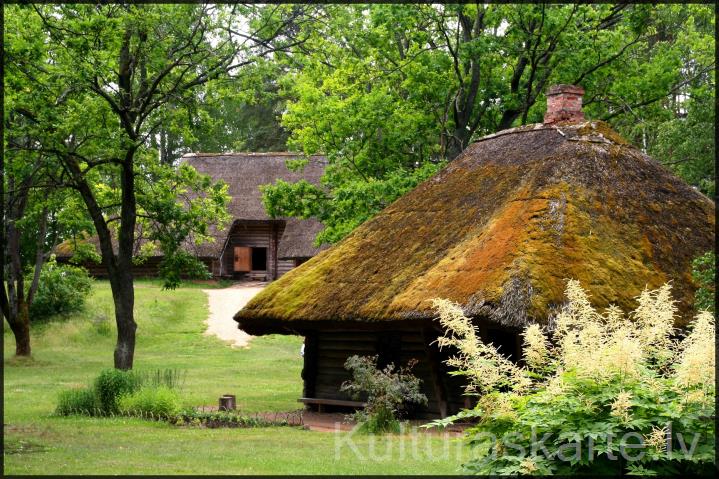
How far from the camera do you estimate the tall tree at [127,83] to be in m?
18.2

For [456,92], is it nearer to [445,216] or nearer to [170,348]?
[445,216]

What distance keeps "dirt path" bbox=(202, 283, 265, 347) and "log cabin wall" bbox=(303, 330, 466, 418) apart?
11809 mm

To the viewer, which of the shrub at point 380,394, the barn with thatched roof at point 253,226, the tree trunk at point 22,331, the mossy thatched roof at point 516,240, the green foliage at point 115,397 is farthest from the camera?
the barn with thatched roof at point 253,226

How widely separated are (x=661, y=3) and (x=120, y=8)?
13032 mm

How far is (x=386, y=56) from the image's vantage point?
88.5 feet

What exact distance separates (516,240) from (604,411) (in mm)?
9001

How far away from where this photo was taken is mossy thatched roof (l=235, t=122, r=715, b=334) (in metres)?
15.7

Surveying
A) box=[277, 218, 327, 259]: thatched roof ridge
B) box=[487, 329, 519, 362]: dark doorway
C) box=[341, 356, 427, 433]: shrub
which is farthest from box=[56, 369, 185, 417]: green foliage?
box=[277, 218, 327, 259]: thatched roof ridge

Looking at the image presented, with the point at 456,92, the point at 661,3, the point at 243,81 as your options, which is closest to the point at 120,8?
the point at 243,81

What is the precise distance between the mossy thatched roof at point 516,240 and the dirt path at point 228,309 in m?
13.3

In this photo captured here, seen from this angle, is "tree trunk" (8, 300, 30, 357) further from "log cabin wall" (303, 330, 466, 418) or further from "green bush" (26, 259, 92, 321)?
"log cabin wall" (303, 330, 466, 418)

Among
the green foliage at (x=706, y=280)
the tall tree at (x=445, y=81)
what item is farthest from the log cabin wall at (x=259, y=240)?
the green foliage at (x=706, y=280)

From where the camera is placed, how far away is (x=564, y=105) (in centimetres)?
2031

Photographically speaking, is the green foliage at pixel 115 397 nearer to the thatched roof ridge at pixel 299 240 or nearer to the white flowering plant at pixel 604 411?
the white flowering plant at pixel 604 411
